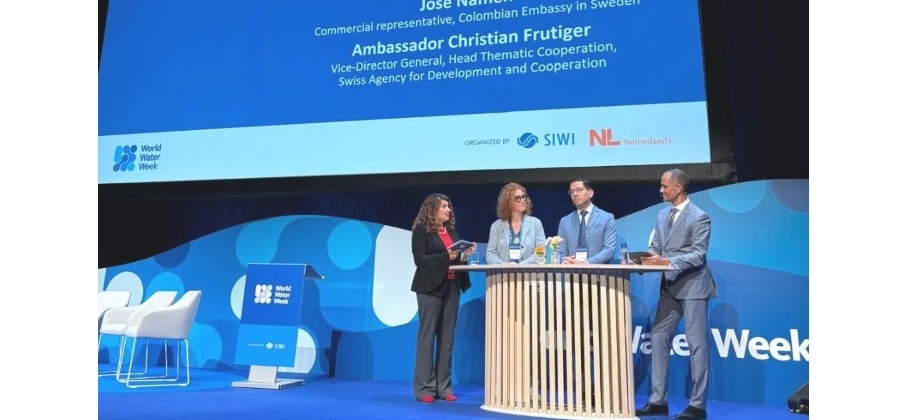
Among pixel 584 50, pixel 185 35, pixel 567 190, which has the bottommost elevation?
pixel 567 190

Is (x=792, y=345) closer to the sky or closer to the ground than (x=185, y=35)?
closer to the ground

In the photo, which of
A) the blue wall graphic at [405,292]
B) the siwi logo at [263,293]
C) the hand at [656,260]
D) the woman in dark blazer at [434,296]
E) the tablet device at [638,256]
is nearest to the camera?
the hand at [656,260]

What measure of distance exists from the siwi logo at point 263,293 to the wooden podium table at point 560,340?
2.04 m

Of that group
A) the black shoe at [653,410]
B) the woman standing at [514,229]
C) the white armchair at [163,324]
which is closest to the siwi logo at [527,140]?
the woman standing at [514,229]

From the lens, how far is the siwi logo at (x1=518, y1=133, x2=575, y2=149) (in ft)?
18.8

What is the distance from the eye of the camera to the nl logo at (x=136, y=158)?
712 cm

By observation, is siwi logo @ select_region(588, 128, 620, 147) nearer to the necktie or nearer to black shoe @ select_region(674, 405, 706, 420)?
the necktie

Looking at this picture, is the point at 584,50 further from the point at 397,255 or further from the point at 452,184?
the point at 397,255

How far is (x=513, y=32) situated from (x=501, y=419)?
2.75 meters

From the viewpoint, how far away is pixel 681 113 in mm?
5434

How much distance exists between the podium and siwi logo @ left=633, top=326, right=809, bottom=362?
8.18 ft

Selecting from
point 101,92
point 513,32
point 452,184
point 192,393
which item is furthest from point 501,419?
point 101,92

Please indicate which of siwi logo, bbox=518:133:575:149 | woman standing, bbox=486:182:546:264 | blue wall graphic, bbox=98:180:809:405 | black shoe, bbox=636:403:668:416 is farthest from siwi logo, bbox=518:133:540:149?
black shoe, bbox=636:403:668:416

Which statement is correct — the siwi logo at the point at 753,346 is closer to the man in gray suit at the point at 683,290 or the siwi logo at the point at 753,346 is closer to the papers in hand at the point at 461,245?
the man in gray suit at the point at 683,290
